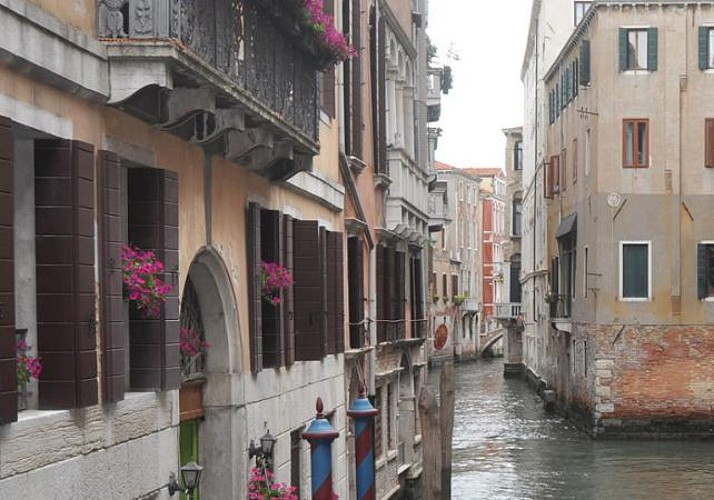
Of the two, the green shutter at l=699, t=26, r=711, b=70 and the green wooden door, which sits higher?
the green shutter at l=699, t=26, r=711, b=70

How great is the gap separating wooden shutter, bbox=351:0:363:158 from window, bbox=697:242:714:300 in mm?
16970

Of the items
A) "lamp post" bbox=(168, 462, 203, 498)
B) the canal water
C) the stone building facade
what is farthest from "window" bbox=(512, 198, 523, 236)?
"lamp post" bbox=(168, 462, 203, 498)

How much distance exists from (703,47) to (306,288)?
71.3ft

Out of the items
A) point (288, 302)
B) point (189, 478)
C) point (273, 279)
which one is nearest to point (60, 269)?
point (189, 478)

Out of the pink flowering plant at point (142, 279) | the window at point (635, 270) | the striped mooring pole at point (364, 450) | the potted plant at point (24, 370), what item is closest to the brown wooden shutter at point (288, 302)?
the striped mooring pole at point (364, 450)

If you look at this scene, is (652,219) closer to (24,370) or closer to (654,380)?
(654,380)

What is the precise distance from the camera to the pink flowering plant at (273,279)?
11.1 metres

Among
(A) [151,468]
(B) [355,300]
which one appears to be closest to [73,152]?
(A) [151,468]

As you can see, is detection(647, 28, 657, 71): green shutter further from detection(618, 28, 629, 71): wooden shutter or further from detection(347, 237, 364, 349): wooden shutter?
detection(347, 237, 364, 349): wooden shutter

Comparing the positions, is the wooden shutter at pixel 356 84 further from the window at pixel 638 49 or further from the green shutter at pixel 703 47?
the green shutter at pixel 703 47

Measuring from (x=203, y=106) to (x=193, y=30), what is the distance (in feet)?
1.36

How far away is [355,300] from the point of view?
16.8m

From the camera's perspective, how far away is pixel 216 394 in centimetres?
1023

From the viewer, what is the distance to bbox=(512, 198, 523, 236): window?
66.2m
